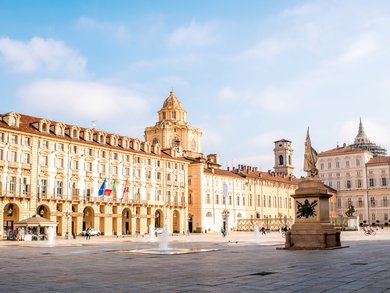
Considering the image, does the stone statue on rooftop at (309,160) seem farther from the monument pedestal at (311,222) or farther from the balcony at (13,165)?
the balcony at (13,165)

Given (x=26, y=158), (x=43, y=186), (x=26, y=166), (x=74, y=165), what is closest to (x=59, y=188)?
(x=43, y=186)

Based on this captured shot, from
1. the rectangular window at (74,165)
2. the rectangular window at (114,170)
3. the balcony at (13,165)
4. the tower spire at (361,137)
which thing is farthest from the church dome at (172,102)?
the tower spire at (361,137)

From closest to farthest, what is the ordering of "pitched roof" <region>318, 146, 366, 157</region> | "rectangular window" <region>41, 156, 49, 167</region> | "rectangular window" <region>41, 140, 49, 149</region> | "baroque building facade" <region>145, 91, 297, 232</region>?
"rectangular window" <region>41, 156, 49, 167</region>
"rectangular window" <region>41, 140, 49, 149</region>
"baroque building facade" <region>145, 91, 297, 232</region>
"pitched roof" <region>318, 146, 366, 157</region>

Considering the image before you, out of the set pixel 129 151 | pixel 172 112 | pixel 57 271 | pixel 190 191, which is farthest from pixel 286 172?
pixel 57 271

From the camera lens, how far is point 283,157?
149375 mm

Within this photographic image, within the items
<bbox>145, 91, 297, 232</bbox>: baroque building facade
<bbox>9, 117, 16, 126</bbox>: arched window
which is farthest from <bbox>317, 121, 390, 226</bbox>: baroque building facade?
<bbox>9, 117, 16, 126</bbox>: arched window

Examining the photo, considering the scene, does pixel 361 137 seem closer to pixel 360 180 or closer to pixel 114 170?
pixel 360 180

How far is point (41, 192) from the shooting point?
2566 inches

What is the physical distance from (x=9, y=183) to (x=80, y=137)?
1410 cm

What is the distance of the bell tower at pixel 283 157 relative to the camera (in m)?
148

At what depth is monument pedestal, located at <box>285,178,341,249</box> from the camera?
26750mm

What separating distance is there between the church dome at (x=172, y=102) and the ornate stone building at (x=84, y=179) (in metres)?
24.6

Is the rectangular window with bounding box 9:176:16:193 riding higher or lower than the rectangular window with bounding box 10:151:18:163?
lower

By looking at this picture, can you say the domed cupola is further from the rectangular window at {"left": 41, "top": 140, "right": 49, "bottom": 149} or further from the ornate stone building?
the rectangular window at {"left": 41, "top": 140, "right": 49, "bottom": 149}
